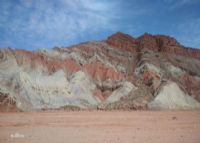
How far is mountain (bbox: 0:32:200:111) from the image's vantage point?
55.5 meters

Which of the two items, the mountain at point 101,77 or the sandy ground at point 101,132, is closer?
the sandy ground at point 101,132

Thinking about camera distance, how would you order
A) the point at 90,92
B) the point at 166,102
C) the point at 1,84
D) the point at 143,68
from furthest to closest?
the point at 143,68 < the point at 90,92 < the point at 166,102 < the point at 1,84

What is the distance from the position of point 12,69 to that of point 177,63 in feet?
169

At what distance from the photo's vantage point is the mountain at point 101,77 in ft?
182

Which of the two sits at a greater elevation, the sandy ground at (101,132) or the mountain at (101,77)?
the mountain at (101,77)

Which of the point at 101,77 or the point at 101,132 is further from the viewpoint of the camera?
the point at 101,77

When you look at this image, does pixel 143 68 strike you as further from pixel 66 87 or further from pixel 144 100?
pixel 66 87

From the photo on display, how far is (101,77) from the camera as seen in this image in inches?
2931

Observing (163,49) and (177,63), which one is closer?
(177,63)

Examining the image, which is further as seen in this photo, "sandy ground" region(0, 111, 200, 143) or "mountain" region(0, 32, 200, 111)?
"mountain" region(0, 32, 200, 111)

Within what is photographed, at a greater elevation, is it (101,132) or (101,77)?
(101,77)

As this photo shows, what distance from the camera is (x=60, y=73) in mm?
64750

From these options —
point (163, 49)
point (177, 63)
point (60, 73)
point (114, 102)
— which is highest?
point (163, 49)

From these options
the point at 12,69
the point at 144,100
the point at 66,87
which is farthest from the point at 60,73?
the point at 144,100
